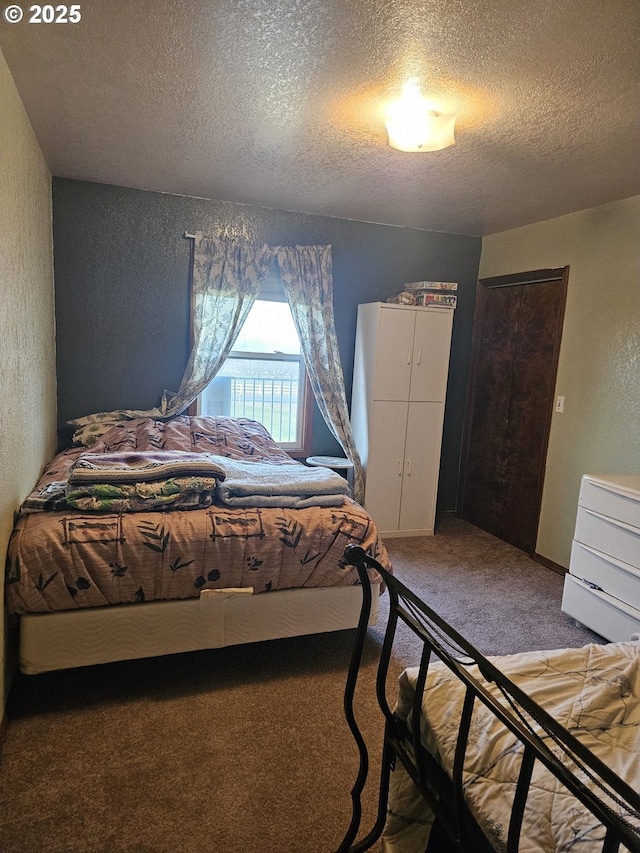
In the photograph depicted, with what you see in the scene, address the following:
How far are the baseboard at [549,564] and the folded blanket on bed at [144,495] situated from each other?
2.54 metres

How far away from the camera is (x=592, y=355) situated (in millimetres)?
3344

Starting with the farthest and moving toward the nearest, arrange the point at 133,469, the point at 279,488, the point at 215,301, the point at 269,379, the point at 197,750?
the point at 269,379, the point at 215,301, the point at 279,488, the point at 133,469, the point at 197,750

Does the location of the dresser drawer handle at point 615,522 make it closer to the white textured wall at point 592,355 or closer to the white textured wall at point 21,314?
the white textured wall at point 592,355

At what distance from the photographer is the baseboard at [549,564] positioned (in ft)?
11.6

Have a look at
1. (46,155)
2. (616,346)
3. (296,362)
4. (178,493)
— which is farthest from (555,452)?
(46,155)

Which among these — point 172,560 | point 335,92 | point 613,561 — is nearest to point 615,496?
point 613,561

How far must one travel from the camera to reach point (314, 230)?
395 cm

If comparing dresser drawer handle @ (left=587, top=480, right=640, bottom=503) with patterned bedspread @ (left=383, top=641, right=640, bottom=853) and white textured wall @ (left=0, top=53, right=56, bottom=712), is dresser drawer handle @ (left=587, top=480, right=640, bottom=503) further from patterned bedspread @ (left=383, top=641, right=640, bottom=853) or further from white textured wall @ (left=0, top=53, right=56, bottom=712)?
white textured wall @ (left=0, top=53, right=56, bottom=712)

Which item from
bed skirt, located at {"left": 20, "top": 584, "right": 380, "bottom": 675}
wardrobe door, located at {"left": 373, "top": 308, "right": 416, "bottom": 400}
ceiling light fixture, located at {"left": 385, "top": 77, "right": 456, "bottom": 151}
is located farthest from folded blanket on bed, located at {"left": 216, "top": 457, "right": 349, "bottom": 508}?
ceiling light fixture, located at {"left": 385, "top": 77, "right": 456, "bottom": 151}

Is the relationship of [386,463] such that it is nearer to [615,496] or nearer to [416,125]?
[615,496]

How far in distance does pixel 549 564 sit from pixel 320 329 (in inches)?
92.8

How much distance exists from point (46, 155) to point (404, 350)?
8.38 ft

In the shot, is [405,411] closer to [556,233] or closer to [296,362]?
[296,362]

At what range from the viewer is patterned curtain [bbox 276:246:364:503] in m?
3.86
